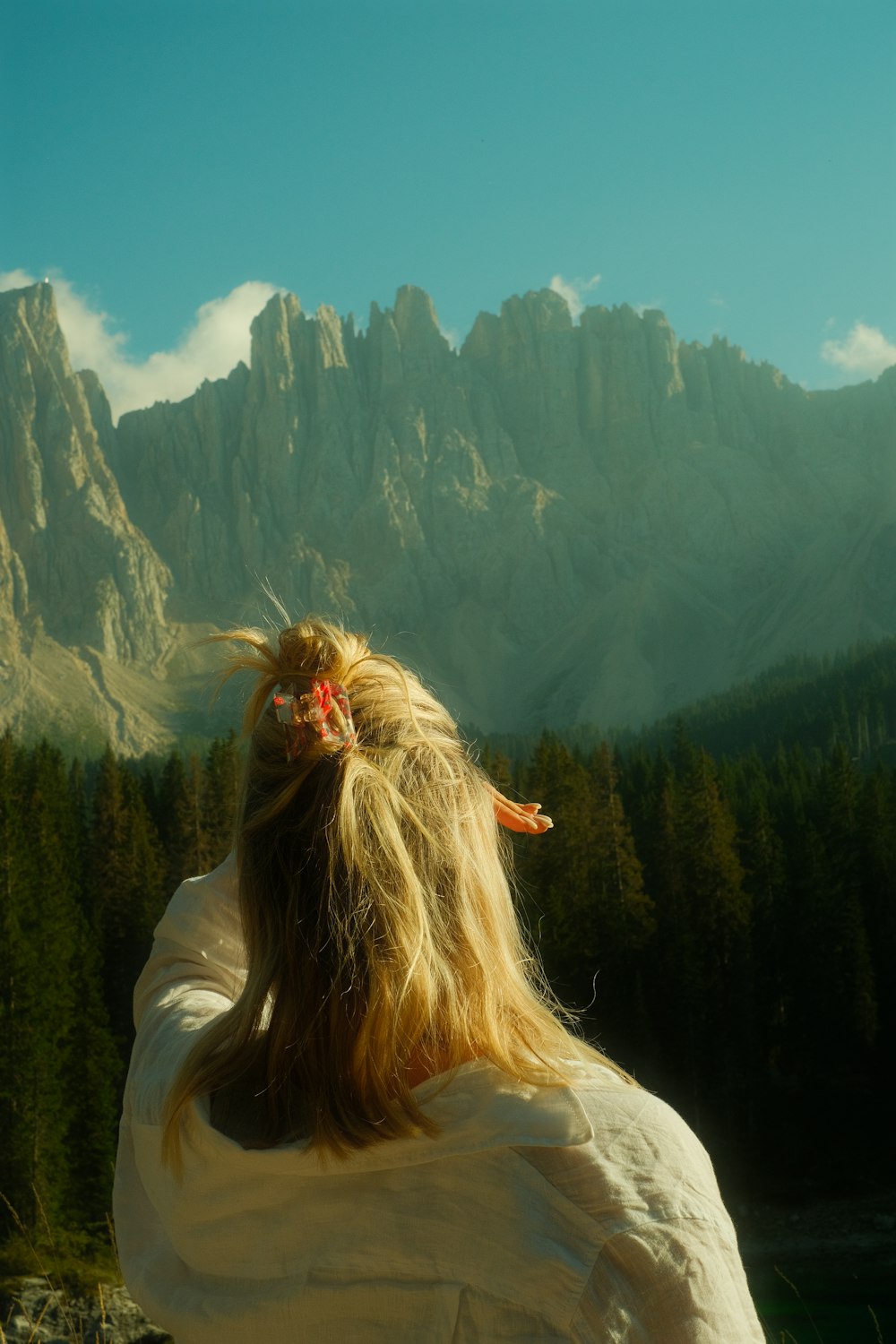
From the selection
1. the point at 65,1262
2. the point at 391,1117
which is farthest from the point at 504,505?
the point at 391,1117

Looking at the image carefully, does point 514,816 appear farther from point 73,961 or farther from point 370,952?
point 73,961

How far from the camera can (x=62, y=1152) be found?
25422 millimetres

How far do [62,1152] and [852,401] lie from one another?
173134 mm

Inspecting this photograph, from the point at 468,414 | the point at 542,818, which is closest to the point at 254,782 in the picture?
the point at 542,818

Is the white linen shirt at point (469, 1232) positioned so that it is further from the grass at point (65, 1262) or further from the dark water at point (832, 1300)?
the dark water at point (832, 1300)

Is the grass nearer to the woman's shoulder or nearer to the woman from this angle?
the woman

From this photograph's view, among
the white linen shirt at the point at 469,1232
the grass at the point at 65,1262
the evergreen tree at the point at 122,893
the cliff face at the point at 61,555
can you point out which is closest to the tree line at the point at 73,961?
the evergreen tree at the point at 122,893

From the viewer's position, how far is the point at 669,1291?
57.4 inches

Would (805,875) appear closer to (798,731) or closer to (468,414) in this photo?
(798,731)

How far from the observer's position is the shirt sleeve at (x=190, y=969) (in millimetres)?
2107

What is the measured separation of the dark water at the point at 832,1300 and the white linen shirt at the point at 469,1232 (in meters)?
18.1

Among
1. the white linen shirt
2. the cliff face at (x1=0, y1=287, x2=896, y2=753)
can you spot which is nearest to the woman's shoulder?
the white linen shirt

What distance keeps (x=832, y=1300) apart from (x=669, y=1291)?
2646cm

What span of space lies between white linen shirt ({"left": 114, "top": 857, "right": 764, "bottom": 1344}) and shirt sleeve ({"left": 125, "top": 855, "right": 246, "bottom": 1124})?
0.63 ft
